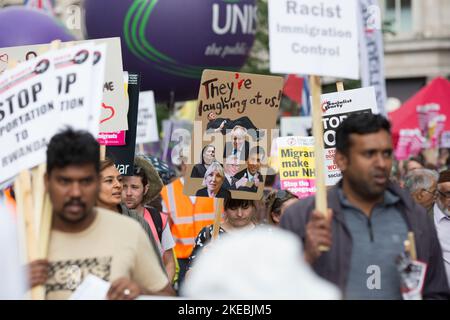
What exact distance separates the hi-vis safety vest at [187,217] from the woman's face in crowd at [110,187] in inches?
93.2

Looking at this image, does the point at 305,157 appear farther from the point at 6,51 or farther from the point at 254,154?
the point at 6,51

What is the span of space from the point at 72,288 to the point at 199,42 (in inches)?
351

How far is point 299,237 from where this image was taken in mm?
4965

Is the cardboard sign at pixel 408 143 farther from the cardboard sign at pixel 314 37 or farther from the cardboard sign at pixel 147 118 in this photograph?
the cardboard sign at pixel 314 37

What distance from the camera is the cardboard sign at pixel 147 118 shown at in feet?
45.6

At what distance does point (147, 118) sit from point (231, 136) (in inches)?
236

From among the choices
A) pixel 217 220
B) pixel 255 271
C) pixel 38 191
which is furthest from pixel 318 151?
pixel 217 220

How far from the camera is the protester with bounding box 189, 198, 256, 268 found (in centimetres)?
764

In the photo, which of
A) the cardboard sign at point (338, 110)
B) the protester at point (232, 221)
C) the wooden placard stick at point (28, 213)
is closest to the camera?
the wooden placard stick at point (28, 213)

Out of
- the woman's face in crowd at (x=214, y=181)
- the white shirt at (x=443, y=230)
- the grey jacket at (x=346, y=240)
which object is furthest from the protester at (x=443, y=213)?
the grey jacket at (x=346, y=240)

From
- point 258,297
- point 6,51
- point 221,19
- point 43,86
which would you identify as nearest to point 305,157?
point 6,51

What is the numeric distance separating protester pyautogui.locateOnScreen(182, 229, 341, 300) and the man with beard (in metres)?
1.45

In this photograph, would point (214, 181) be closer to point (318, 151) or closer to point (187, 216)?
point (187, 216)

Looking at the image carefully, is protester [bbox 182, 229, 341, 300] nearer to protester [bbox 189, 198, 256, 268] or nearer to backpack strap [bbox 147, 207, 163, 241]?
protester [bbox 189, 198, 256, 268]
